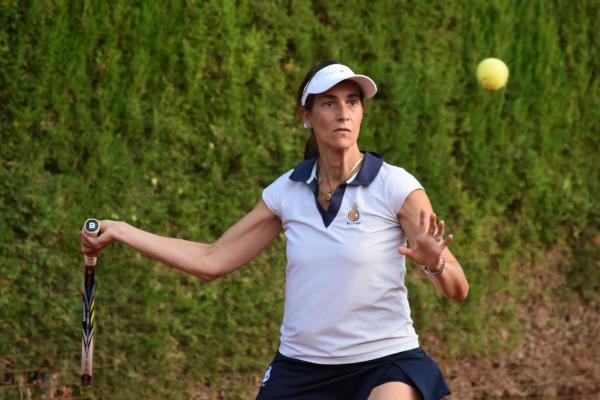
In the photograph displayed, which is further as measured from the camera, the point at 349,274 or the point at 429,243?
the point at 349,274

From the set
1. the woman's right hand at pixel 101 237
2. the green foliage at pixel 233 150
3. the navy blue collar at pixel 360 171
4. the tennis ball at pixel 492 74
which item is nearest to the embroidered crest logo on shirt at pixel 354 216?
the navy blue collar at pixel 360 171

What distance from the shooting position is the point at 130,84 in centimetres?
623

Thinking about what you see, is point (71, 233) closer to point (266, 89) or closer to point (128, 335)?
point (128, 335)

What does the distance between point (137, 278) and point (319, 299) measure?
7.30 ft

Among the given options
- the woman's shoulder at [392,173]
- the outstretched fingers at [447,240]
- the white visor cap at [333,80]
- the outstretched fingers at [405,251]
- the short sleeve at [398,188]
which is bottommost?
the outstretched fingers at [405,251]

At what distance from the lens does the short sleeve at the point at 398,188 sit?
4.20 metres

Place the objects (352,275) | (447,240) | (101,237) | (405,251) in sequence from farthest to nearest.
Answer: (101,237), (352,275), (405,251), (447,240)

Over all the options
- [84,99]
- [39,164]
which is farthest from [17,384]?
[84,99]

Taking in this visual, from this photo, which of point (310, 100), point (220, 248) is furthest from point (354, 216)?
point (220, 248)

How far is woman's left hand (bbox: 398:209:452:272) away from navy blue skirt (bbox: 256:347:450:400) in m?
0.45

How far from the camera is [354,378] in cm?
419

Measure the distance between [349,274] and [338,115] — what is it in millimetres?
650

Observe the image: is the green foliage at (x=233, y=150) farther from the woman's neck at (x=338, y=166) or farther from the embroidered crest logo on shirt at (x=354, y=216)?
the embroidered crest logo on shirt at (x=354, y=216)

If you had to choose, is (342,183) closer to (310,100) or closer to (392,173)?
(392,173)
